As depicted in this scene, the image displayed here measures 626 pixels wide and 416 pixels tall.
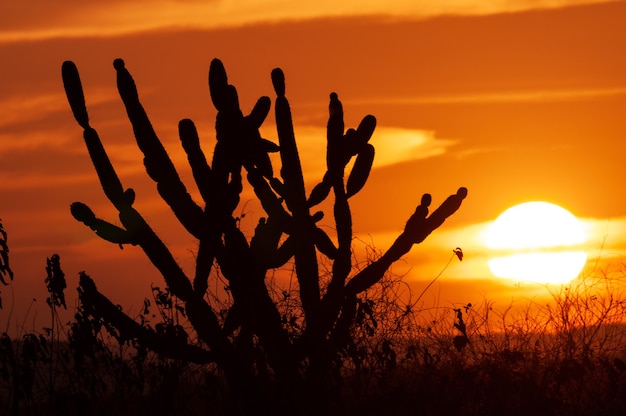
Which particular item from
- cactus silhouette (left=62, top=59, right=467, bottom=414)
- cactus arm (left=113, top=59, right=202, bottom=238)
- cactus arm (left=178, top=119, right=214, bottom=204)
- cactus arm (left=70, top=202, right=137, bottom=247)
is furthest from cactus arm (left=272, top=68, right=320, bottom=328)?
Result: cactus arm (left=70, top=202, right=137, bottom=247)

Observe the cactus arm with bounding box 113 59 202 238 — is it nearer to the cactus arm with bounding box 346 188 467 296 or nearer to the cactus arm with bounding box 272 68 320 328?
the cactus arm with bounding box 272 68 320 328

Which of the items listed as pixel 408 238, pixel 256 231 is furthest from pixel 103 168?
pixel 408 238

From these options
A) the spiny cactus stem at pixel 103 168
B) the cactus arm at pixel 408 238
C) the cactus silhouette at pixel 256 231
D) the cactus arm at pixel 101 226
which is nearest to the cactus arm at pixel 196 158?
the cactus silhouette at pixel 256 231

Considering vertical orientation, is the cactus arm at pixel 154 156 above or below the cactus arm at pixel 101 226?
above

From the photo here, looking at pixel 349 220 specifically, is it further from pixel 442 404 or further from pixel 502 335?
pixel 502 335

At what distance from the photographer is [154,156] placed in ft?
21.4

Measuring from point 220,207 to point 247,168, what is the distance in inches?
19.2

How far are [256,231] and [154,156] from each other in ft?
3.72

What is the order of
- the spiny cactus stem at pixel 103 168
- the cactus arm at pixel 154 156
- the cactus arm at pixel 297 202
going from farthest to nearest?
the cactus arm at pixel 297 202, the cactus arm at pixel 154 156, the spiny cactus stem at pixel 103 168

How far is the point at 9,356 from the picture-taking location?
8.02 m

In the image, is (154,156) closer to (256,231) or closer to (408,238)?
(256,231)

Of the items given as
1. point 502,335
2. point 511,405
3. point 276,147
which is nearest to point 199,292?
point 276,147

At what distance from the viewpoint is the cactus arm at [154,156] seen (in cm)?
651

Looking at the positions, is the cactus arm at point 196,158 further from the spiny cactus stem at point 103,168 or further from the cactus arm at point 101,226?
the cactus arm at point 101,226
